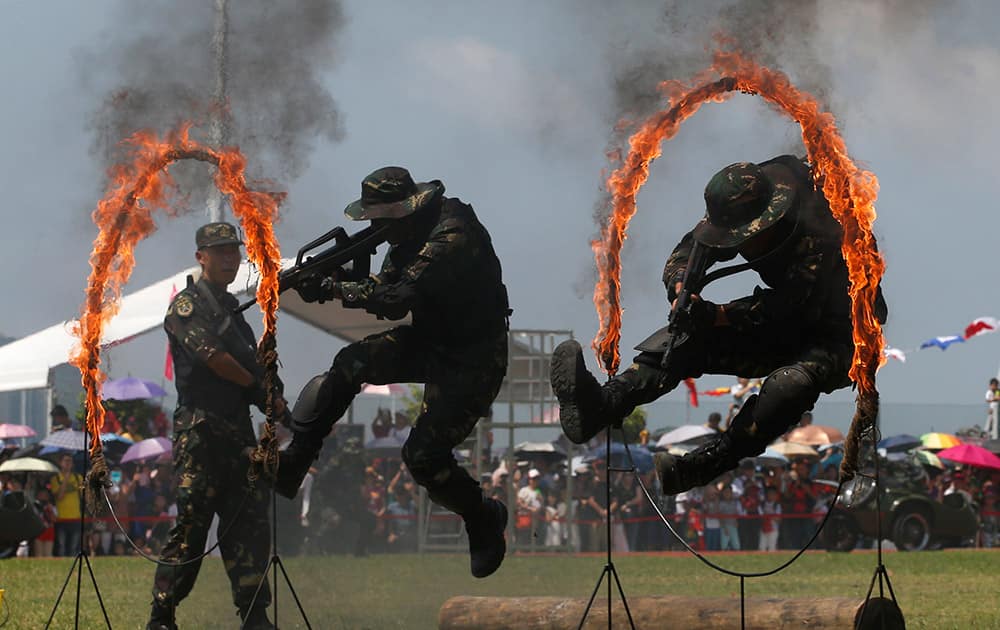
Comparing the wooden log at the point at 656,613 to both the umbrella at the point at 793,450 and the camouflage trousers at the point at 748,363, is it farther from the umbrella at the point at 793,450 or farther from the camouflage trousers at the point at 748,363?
the umbrella at the point at 793,450

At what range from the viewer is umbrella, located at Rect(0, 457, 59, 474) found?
21500 mm

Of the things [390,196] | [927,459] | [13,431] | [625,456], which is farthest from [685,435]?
[390,196]

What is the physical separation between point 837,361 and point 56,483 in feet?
52.2

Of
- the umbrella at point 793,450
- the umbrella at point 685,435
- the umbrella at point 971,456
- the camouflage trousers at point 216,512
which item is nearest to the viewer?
the camouflage trousers at point 216,512

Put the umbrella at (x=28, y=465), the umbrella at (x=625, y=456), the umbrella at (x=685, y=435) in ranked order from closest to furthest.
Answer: the umbrella at (x=28, y=465) < the umbrella at (x=625, y=456) < the umbrella at (x=685, y=435)

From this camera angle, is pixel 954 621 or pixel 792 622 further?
pixel 954 621

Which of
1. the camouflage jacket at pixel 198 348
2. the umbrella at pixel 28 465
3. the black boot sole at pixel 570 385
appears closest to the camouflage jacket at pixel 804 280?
the black boot sole at pixel 570 385

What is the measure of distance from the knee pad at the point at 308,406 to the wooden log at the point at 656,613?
160 cm

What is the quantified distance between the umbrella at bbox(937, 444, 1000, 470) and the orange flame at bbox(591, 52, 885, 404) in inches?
680

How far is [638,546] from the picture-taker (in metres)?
24.4

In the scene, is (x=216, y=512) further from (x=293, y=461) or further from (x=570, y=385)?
(x=570, y=385)

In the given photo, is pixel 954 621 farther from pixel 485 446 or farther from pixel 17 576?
pixel 485 446

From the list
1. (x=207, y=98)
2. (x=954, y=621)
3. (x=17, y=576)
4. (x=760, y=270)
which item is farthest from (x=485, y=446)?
(x=760, y=270)

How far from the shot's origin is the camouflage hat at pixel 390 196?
9.57m
